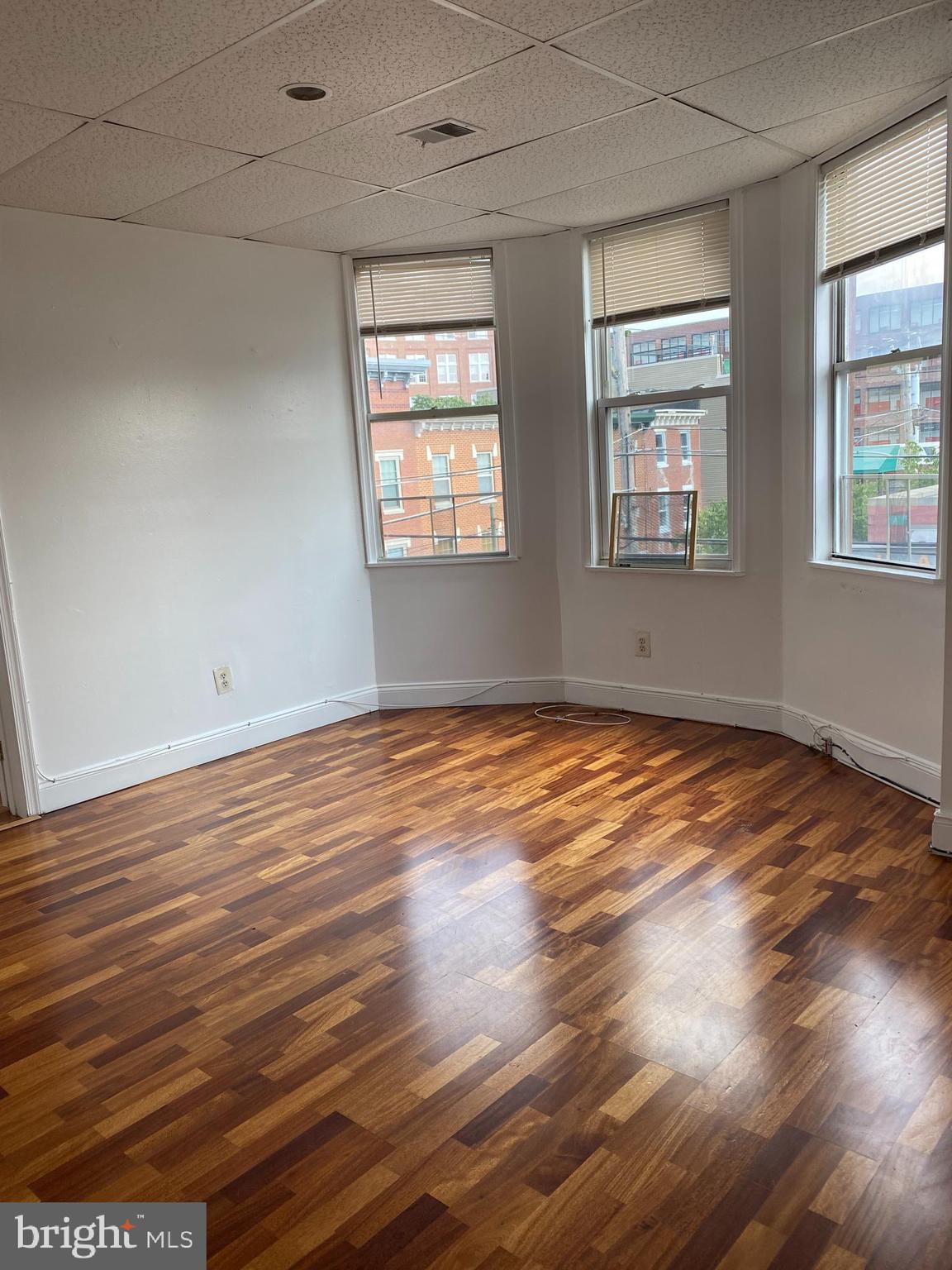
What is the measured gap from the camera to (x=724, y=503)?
4793 mm

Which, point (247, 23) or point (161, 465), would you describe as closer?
point (247, 23)

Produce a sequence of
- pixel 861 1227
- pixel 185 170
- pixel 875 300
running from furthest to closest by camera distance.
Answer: pixel 875 300, pixel 185 170, pixel 861 1227

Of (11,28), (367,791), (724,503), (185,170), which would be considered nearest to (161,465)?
(185,170)

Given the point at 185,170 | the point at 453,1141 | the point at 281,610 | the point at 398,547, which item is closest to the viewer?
the point at 453,1141

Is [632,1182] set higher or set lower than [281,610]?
lower

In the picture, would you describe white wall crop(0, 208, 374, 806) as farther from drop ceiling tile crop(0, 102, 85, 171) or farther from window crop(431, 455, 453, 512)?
drop ceiling tile crop(0, 102, 85, 171)

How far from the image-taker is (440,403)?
17.6 ft

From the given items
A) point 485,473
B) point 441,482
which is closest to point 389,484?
point 441,482

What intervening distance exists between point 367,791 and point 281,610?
4.17 feet

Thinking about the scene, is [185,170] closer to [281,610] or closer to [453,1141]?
[281,610]

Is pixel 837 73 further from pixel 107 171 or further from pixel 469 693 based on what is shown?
pixel 469 693

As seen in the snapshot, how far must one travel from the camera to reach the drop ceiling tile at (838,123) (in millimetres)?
3334

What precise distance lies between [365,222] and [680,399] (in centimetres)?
171

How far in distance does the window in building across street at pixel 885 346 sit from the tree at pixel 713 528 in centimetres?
59
